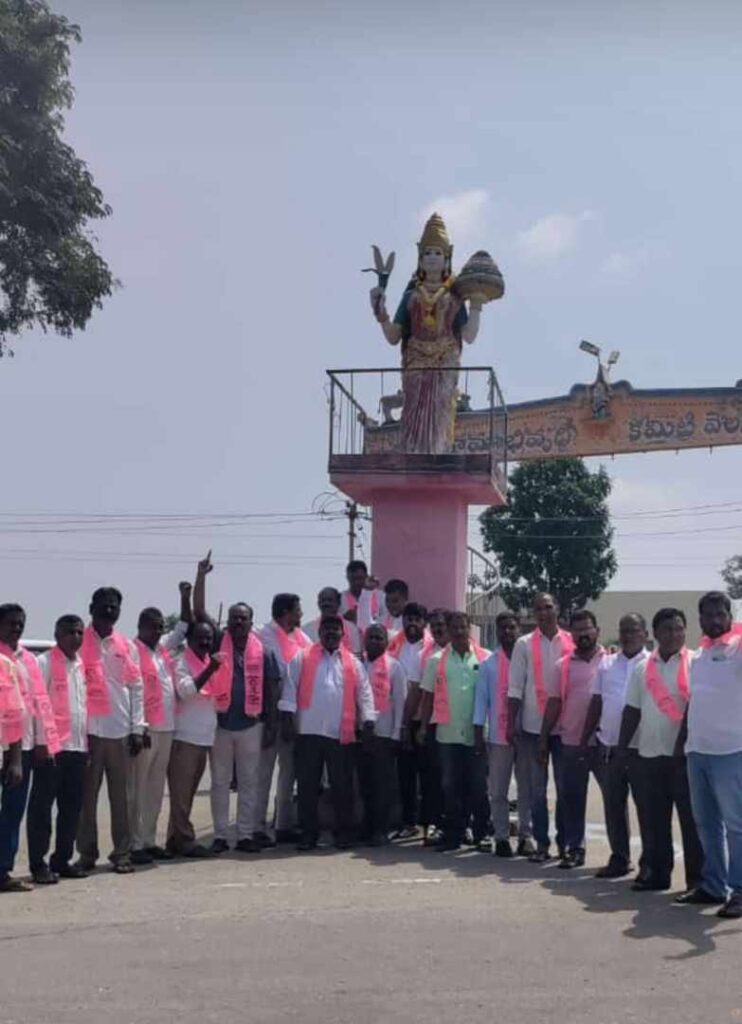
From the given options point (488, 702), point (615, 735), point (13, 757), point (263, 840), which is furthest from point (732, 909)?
point (13, 757)

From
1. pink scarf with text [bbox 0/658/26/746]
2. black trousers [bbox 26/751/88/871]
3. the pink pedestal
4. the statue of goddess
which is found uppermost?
the statue of goddess

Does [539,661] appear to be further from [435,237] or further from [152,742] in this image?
[435,237]

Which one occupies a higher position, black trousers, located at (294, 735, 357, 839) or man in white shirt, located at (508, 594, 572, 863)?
man in white shirt, located at (508, 594, 572, 863)

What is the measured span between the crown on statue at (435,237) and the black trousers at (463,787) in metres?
6.60

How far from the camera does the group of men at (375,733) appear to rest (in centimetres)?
826

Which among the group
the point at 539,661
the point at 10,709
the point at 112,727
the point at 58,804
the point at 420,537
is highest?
the point at 420,537

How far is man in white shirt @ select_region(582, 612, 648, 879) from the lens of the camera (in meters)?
8.87

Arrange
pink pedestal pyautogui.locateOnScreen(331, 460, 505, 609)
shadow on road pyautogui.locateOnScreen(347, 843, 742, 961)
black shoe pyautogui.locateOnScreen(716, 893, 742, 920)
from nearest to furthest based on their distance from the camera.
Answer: shadow on road pyautogui.locateOnScreen(347, 843, 742, 961), black shoe pyautogui.locateOnScreen(716, 893, 742, 920), pink pedestal pyautogui.locateOnScreen(331, 460, 505, 609)

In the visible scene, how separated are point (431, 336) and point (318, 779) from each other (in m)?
6.05

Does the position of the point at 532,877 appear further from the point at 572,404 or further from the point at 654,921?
the point at 572,404

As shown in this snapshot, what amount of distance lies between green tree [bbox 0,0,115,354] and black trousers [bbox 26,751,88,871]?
5.82 meters

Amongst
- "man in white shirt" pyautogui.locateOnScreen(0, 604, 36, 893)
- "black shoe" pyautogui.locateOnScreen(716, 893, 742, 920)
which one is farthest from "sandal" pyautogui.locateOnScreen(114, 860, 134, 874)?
"black shoe" pyautogui.locateOnScreen(716, 893, 742, 920)

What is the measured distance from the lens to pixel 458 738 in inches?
396

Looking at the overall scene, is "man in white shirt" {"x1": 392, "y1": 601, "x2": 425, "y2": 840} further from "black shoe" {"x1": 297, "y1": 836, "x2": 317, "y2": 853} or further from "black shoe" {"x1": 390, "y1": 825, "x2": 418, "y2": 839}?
"black shoe" {"x1": 297, "y1": 836, "x2": 317, "y2": 853}
